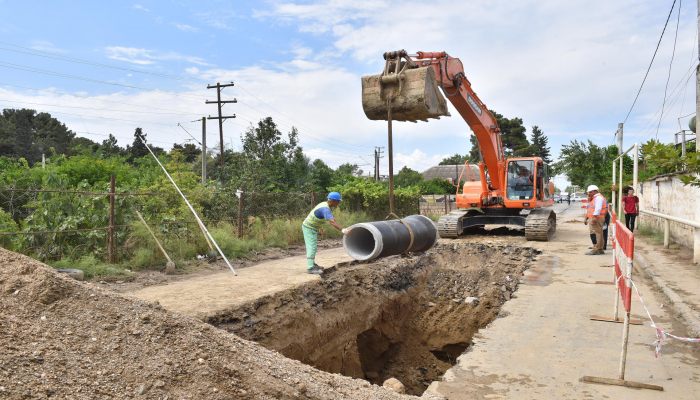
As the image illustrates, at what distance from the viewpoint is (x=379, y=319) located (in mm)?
7402

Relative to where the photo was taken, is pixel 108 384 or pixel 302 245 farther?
pixel 302 245

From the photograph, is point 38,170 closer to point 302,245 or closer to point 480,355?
point 302,245

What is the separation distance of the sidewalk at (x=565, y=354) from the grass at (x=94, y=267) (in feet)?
19.1

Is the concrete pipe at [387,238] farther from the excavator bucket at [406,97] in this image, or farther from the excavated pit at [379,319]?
the excavator bucket at [406,97]

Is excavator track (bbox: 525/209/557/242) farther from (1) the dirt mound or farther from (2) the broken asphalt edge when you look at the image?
(1) the dirt mound

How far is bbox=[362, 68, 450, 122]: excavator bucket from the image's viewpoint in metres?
6.86

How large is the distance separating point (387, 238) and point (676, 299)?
13.0ft

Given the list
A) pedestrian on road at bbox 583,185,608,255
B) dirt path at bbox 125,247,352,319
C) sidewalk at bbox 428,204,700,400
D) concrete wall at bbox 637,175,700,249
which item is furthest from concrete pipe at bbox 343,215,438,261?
concrete wall at bbox 637,175,700,249

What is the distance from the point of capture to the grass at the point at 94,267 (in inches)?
288

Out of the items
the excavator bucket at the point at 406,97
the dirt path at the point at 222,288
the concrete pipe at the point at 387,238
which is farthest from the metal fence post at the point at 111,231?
the excavator bucket at the point at 406,97

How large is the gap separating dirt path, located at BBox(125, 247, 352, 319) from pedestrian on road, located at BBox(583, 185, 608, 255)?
5987mm

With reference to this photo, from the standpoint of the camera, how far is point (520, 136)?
58219 millimetres

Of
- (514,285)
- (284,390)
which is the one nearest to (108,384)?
(284,390)

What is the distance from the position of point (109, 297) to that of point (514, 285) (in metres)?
6.15
